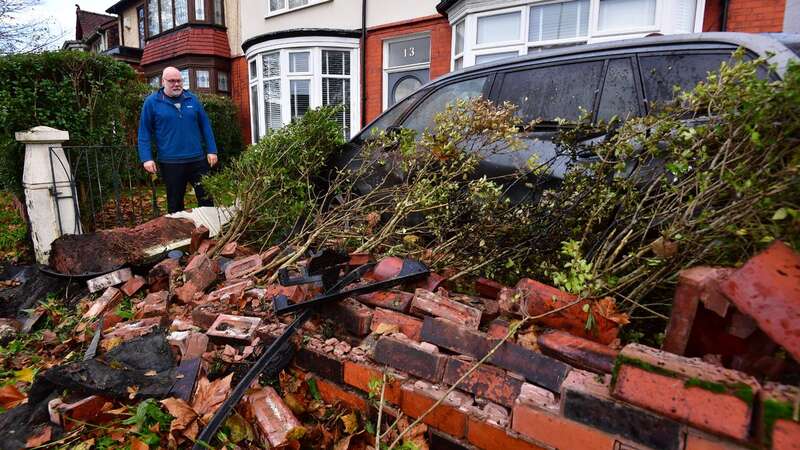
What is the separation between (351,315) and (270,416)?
1.68ft

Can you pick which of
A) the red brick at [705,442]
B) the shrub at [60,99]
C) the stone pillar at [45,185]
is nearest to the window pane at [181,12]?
the shrub at [60,99]

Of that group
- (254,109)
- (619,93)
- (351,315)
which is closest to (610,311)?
(351,315)

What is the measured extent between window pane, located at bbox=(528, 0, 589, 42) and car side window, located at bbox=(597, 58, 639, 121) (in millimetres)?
5579

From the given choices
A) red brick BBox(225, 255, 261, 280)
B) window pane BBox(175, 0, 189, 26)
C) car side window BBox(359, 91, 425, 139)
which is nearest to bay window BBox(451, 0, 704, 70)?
car side window BBox(359, 91, 425, 139)

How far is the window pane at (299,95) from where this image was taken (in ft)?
41.5

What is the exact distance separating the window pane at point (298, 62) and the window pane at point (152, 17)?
9.22 m

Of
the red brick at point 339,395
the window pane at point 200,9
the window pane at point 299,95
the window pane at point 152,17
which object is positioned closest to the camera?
the red brick at point 339,395

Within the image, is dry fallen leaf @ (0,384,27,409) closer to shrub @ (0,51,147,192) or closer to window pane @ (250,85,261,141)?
shrub @ (0,51,147,192)

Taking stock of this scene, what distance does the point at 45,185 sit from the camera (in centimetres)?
447

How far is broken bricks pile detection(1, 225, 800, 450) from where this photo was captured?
46.1 inches

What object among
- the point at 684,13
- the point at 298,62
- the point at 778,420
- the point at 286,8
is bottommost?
the point at 778,420

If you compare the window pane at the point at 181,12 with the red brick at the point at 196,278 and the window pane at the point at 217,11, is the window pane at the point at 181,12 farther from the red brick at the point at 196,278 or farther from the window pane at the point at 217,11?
the red brick at the point at 196,278

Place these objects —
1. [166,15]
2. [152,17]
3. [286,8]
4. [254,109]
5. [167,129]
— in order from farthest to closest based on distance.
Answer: [152,17], [166,15], [254,109], [286,8], [167,129]

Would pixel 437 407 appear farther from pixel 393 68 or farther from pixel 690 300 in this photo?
pixel 393 68
